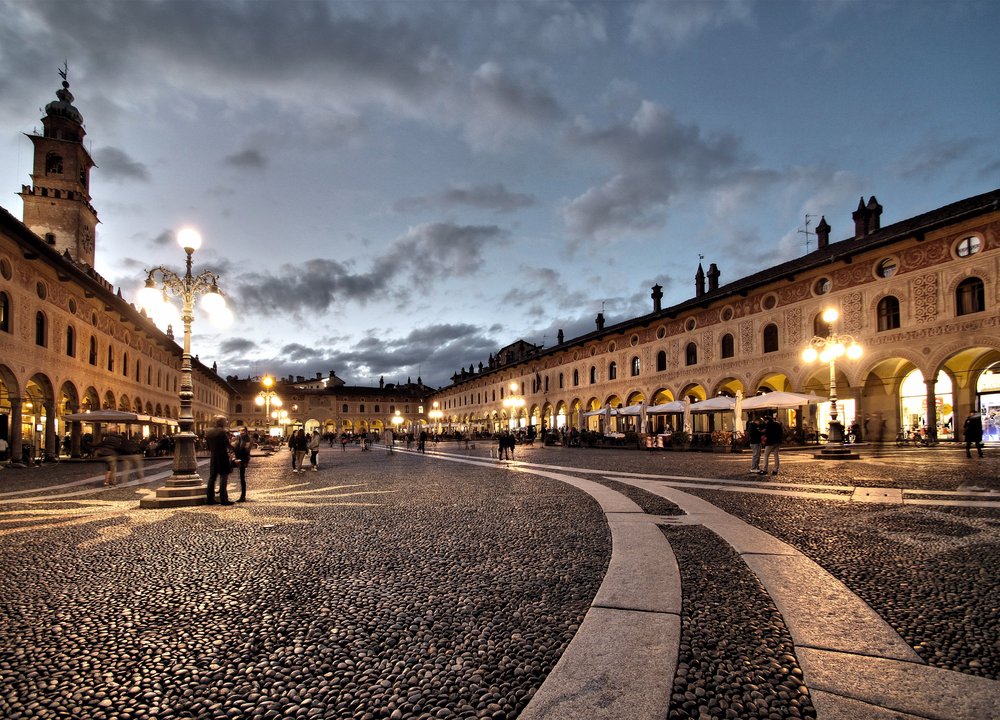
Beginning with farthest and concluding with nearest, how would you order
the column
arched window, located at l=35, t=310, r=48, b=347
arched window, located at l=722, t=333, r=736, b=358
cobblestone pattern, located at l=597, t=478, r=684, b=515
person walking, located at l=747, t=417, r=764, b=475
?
arched window, located at l=722, t=333, r=736, b=358, arched window, located at l=35, t=310, r=48, b=347, the column, person walking, located at l=747, t=417, r=764, b=475, cobblestone pattern, located at l=597, t=478, r=684, b=515

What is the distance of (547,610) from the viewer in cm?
352

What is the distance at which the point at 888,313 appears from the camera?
23.1 metres

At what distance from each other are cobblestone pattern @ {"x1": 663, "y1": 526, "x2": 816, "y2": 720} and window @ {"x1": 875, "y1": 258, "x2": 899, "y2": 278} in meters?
24.1

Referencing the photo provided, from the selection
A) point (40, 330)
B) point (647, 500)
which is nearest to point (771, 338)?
point (647, 500)

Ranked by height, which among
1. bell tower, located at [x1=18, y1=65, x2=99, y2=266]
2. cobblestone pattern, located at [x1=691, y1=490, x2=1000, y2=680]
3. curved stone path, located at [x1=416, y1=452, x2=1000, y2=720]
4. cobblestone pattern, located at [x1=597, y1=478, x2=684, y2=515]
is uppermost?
bell tower, located at [x1=18, y1=65, x2=99, y2=266]

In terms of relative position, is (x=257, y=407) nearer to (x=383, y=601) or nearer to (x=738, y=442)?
(x=738, y=442)

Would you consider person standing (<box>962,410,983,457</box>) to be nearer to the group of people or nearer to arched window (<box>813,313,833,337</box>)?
the group of people

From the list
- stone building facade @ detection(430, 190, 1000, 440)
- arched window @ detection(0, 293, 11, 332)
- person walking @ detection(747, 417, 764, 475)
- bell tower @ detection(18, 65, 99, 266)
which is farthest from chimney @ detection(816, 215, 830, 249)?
bell tower @ detection(18, 65, 99, 266)


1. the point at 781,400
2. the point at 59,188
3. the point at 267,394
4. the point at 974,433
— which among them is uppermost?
the point at 59,188

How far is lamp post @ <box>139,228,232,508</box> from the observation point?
30.5 ft

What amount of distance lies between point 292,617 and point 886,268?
27.1m

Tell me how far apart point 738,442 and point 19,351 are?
90.7 feet

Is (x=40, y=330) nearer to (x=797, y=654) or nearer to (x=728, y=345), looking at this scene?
(x=797, y=654)

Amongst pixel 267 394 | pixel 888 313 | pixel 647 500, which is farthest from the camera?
pixel 267 394
